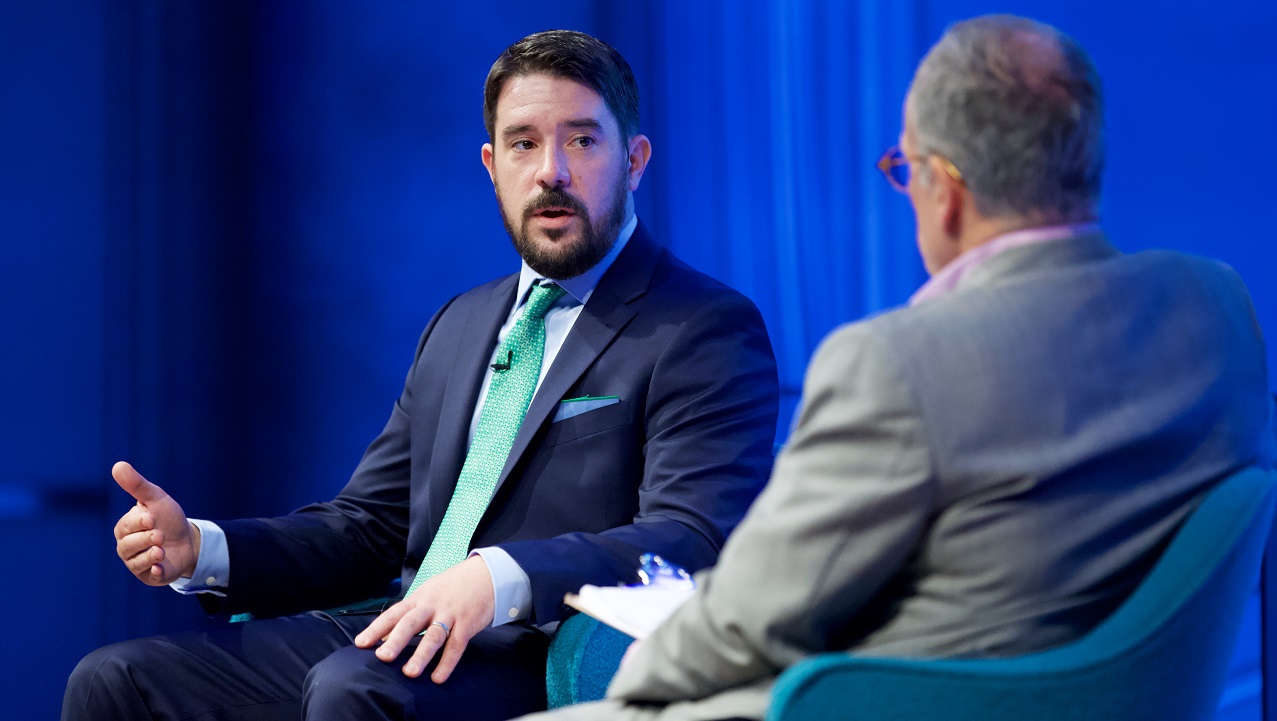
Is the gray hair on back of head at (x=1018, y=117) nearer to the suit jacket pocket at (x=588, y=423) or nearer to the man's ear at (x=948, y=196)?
the man's ear at (x=948, y=196)

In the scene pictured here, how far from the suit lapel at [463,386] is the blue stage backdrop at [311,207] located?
103 centimetres

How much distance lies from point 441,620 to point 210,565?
571mm

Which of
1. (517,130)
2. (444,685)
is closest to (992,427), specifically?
(444,685)

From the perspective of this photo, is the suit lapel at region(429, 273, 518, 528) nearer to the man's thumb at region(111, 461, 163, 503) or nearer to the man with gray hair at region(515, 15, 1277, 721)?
the man's thumb at region(111, 461, 163, 503)

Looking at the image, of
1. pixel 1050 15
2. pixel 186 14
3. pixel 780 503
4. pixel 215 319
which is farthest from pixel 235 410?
pixel 780 503

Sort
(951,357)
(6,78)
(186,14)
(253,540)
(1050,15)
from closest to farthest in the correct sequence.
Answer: (951,357) < (253,540) < (1050,15) < (6,78) < (186,14)

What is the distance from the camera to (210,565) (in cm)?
202

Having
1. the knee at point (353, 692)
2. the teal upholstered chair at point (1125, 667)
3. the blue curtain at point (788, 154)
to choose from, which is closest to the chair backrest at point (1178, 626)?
the teal upholstered chair at point (1125, 667)

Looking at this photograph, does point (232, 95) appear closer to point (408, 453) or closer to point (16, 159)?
point (16, 159)

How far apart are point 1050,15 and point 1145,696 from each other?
1832mm

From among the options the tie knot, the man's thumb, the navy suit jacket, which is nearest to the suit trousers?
the navy suit jacket

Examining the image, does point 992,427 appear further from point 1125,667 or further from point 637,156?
point 637,156

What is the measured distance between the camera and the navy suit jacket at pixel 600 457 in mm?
1810

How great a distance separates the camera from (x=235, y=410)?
4.06 m
